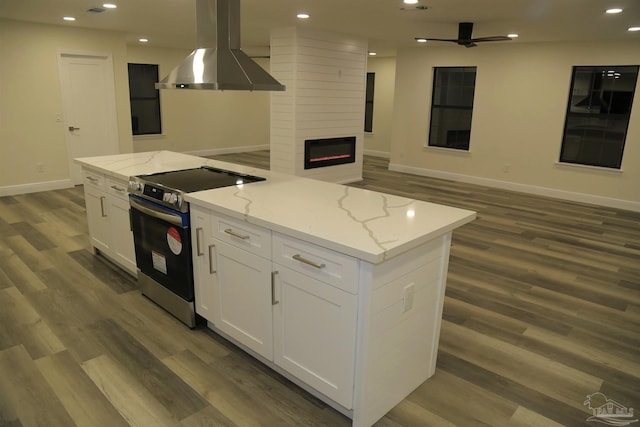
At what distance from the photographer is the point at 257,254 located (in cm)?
235

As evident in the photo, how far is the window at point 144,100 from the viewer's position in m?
9.31

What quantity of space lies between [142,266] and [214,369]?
1162 mm

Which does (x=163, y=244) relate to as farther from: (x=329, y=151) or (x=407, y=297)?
(x=329, y=151)

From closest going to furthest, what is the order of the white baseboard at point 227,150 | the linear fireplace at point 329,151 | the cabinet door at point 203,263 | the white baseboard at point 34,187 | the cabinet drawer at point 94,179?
the cabinet door at point 203,263, the cabinet drawer at point 94,179, the white baseboard at point 34,187, the linear fireplace at point 329,151, the white baseboard at point 227,150

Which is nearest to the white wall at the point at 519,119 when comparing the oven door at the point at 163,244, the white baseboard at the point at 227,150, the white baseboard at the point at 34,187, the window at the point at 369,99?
the window at the point at 369,99

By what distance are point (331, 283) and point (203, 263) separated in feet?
3.52

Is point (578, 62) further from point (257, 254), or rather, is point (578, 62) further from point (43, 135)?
point (43, 135)

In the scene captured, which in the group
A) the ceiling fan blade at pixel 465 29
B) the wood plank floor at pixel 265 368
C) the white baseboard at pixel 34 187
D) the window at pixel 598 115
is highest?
the ceiling fan blade at pixel 465 29

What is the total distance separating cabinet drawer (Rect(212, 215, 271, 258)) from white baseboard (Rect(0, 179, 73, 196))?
5.36m

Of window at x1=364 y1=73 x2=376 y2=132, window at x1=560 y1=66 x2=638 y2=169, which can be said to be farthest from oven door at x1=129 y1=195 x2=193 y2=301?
window at x1=364 y1=73 x2=376 y2=132

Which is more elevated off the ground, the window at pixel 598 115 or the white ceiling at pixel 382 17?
the white ceiling at pixel 382 17

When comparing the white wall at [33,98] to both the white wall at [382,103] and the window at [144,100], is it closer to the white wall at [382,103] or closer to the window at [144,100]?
the window at [144,100]

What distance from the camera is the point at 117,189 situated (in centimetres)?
350

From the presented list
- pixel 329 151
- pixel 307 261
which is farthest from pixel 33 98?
pixel 307 261
